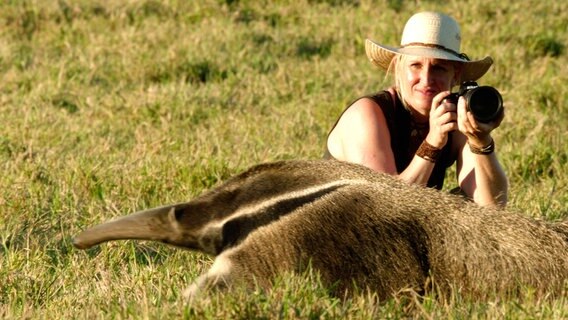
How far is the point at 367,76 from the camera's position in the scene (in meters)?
10.1

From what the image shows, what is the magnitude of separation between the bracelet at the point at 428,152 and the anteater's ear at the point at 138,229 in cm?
143

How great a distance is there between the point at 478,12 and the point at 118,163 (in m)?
6.30

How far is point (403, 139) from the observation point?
5.54 m

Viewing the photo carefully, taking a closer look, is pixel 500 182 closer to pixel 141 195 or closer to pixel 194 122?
pixel 141 195

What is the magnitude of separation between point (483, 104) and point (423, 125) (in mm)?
882

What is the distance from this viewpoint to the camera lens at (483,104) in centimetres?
471

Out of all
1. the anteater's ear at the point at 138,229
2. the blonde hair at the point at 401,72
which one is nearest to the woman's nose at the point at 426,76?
the blonde hair at the point at 401,72

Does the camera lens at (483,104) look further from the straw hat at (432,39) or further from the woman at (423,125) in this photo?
the straw hat at (432,39)

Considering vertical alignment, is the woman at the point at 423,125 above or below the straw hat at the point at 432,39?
below

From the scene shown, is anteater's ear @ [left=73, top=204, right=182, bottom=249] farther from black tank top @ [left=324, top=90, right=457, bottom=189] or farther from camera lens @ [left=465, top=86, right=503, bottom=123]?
black tank top @ [left=324, top=90, right=457, bottom=189]

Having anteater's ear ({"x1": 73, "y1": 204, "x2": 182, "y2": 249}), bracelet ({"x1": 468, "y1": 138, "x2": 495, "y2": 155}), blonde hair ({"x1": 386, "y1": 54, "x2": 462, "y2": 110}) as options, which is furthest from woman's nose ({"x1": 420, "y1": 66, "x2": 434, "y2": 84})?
anteater's ear ({"x1": 73, "y1": 204, "x2": 182, "y2": 249})

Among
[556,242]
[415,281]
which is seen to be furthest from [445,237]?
[556,242]

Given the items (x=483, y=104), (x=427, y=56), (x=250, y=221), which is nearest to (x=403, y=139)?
(x=427, y=56)

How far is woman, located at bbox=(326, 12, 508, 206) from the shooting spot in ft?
16.9
